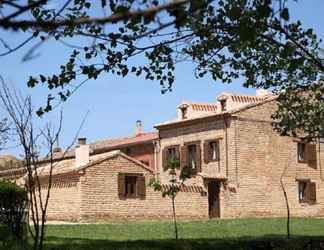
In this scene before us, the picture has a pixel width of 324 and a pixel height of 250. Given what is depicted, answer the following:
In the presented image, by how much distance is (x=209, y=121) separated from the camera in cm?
3762

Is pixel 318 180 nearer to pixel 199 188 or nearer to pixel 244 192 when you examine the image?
pixel 244 192

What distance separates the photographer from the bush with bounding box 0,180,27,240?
11.8 metres

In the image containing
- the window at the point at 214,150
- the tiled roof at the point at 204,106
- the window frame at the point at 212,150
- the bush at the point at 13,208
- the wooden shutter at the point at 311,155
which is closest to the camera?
the bush at the point at 13,208

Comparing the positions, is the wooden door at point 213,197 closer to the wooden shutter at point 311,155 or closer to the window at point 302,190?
the window at point 302,190

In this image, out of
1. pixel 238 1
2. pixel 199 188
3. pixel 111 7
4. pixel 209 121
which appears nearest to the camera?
pixel 111 7

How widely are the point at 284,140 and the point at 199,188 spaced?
6824mm

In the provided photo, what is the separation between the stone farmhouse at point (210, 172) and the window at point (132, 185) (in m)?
0.05

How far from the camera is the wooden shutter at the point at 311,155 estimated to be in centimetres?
3966

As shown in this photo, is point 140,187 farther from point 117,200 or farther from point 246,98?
point 246,98

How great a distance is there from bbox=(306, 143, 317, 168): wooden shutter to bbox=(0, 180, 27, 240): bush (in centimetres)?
2941

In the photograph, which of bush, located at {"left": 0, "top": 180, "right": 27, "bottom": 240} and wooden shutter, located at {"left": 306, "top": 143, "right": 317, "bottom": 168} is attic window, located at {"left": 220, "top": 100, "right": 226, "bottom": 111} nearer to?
wooden shutter, located at {"left": 306, "top": 143, "right": 317, "bottom": 168}

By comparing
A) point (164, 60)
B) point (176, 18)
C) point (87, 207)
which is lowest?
point (87, 207)

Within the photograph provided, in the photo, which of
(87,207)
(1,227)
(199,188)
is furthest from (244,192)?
(1,227)

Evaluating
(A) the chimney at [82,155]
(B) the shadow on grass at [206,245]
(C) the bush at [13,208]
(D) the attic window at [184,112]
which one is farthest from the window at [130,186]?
(B) the shadow on grass at [206,245]
